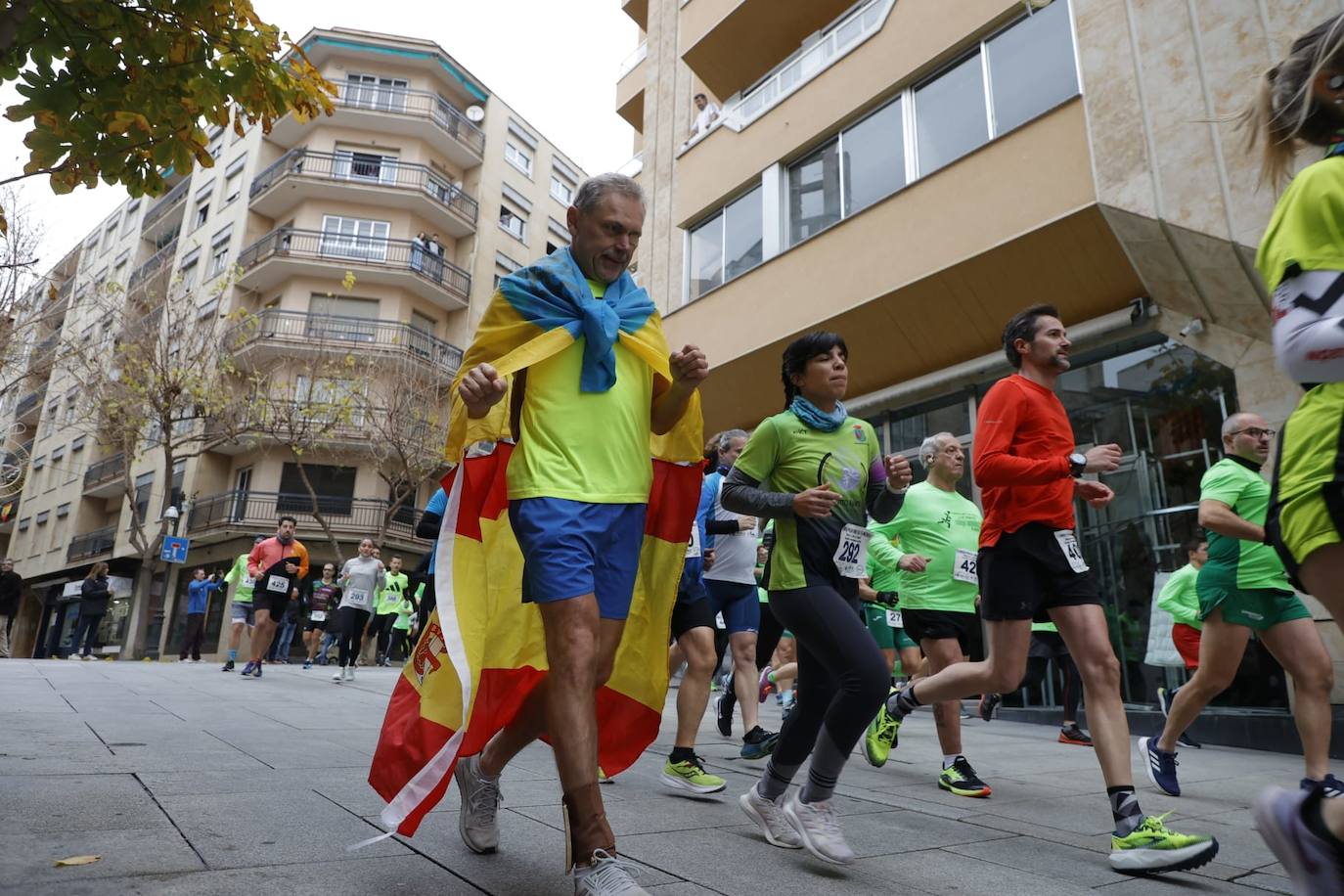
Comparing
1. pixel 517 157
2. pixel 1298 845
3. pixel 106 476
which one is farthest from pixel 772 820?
pixel 106 476

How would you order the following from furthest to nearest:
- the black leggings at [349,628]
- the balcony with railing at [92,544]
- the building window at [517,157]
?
the building window at [517,157] < the balcony with railing at [92,544] < the black leggings at [349,628]

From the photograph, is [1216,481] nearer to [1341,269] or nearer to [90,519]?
[1341,269]

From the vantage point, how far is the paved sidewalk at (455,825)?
8.18 ft

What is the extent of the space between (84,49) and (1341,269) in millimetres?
4553

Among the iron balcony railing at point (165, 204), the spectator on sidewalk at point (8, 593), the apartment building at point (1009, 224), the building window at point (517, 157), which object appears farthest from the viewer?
the iron balcony railing at point (165, 204)

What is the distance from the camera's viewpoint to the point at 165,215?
43125mm

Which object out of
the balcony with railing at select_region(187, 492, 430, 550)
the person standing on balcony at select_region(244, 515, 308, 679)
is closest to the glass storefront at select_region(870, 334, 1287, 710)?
the person standing on balcony at select_region(244, 515, 308, 679)

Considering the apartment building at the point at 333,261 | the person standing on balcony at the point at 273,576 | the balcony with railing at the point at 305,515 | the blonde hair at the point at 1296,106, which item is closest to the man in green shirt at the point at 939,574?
the blonde hair at the point at 1296,106

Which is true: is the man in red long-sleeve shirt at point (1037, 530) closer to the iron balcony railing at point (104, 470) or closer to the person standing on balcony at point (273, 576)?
the person standing on balcony at point (273, 576)

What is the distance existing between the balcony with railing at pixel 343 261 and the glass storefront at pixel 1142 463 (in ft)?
91.4

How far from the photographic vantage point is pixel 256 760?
438cm

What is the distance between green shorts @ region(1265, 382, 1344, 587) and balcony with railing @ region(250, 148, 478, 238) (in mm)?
35554

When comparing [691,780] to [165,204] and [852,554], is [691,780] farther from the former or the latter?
[165,204]

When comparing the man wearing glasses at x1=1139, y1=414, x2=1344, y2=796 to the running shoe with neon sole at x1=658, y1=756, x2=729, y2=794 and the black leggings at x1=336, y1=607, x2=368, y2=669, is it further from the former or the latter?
the black leggings at x1=336, y1=607, x2=368, y2=669
